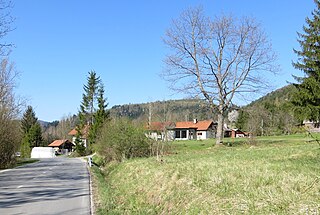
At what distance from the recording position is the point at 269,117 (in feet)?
191

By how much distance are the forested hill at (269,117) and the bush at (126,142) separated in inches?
412

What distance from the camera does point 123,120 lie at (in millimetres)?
30484

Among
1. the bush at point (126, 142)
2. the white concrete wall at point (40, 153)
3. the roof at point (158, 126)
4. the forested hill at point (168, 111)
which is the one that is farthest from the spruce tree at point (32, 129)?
the roof at point (158, 126)

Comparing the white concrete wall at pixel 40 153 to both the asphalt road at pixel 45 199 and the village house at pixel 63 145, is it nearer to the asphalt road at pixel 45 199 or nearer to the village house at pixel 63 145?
the village house at pixel 63 145

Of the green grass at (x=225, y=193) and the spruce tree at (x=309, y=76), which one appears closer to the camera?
the green grass at (x=225, y=193)

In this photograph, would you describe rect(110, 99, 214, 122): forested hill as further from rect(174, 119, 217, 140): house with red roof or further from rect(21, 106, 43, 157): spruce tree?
rect(21, 106, 43, 157): spruce tree

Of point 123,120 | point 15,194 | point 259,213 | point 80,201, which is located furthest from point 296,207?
point 123,120

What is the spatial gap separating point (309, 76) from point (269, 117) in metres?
25.5

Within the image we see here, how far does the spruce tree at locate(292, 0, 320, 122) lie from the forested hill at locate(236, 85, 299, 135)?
3.20 ft

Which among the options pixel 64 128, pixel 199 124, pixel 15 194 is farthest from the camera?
pixel 64 128

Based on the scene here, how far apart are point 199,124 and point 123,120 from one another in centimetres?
6130

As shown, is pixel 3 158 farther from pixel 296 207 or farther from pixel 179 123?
pixel 179 123

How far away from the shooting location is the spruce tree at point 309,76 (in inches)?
1246

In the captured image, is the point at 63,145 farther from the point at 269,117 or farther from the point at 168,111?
the point at 269,117
